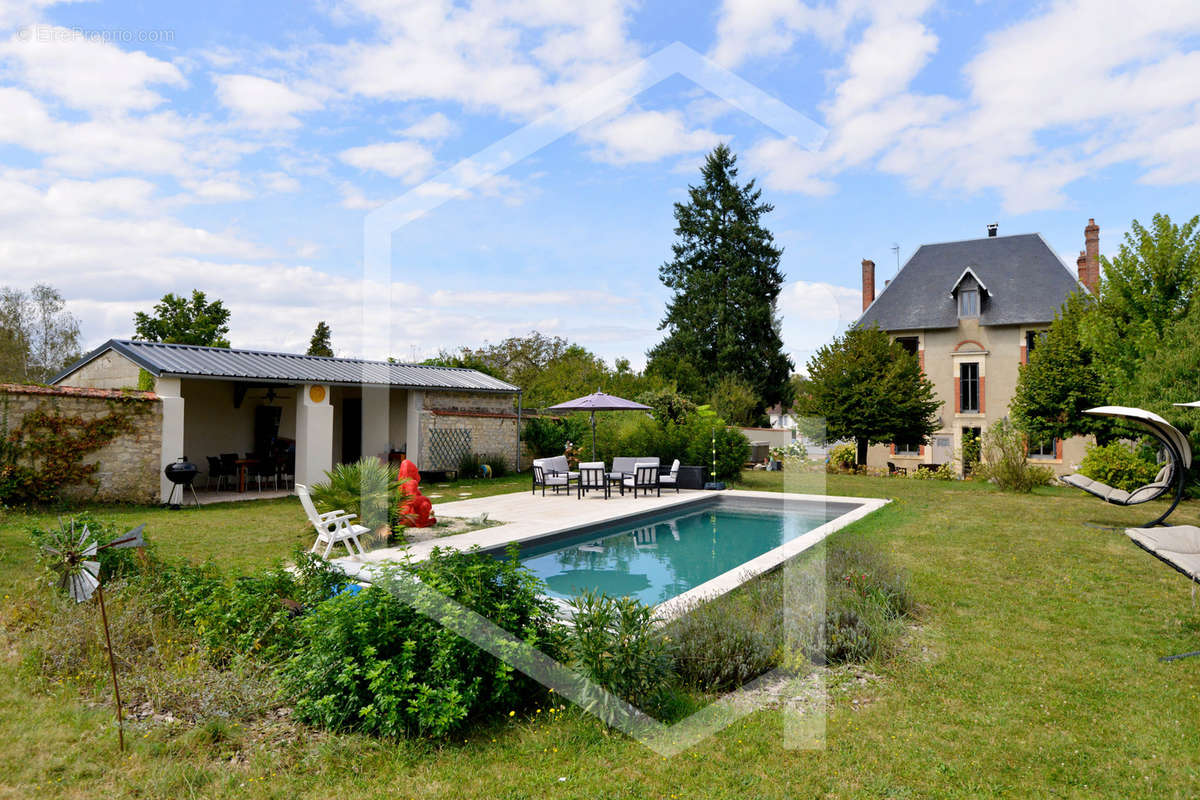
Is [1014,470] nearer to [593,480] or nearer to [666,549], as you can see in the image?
[593,480]

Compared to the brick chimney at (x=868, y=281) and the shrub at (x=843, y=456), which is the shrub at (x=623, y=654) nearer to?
the shrub at (x=843, y=456)

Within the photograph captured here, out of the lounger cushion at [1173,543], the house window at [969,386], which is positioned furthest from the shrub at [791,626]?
the house window at [969,386]

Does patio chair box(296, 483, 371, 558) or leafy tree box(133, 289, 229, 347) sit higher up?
leafy tree box(133, 289, 229, 347)

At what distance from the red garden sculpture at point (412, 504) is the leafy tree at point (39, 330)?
26701mm

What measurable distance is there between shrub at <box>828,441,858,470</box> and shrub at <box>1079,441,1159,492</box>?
838 cm

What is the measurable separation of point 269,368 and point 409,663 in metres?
11.9

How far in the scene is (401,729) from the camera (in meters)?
3.20

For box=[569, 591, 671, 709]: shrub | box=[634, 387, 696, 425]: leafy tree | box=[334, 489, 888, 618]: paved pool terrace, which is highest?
box=[634, 387, 696, 425]: leafy tree

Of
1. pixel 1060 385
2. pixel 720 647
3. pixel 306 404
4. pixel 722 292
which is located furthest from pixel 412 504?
pixel 722 292

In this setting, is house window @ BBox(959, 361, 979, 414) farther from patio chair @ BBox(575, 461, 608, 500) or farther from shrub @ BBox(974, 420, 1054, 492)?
patio chair @ BBox(575, 461, 608, 500)

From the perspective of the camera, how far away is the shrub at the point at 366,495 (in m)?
8.10

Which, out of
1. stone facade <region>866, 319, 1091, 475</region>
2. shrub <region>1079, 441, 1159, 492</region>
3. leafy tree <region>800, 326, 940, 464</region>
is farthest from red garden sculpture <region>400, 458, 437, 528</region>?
stone facade <region>866, 319, 1091, 475</region>

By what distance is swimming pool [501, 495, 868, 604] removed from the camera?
691 centimetres

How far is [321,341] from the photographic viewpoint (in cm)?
3556
